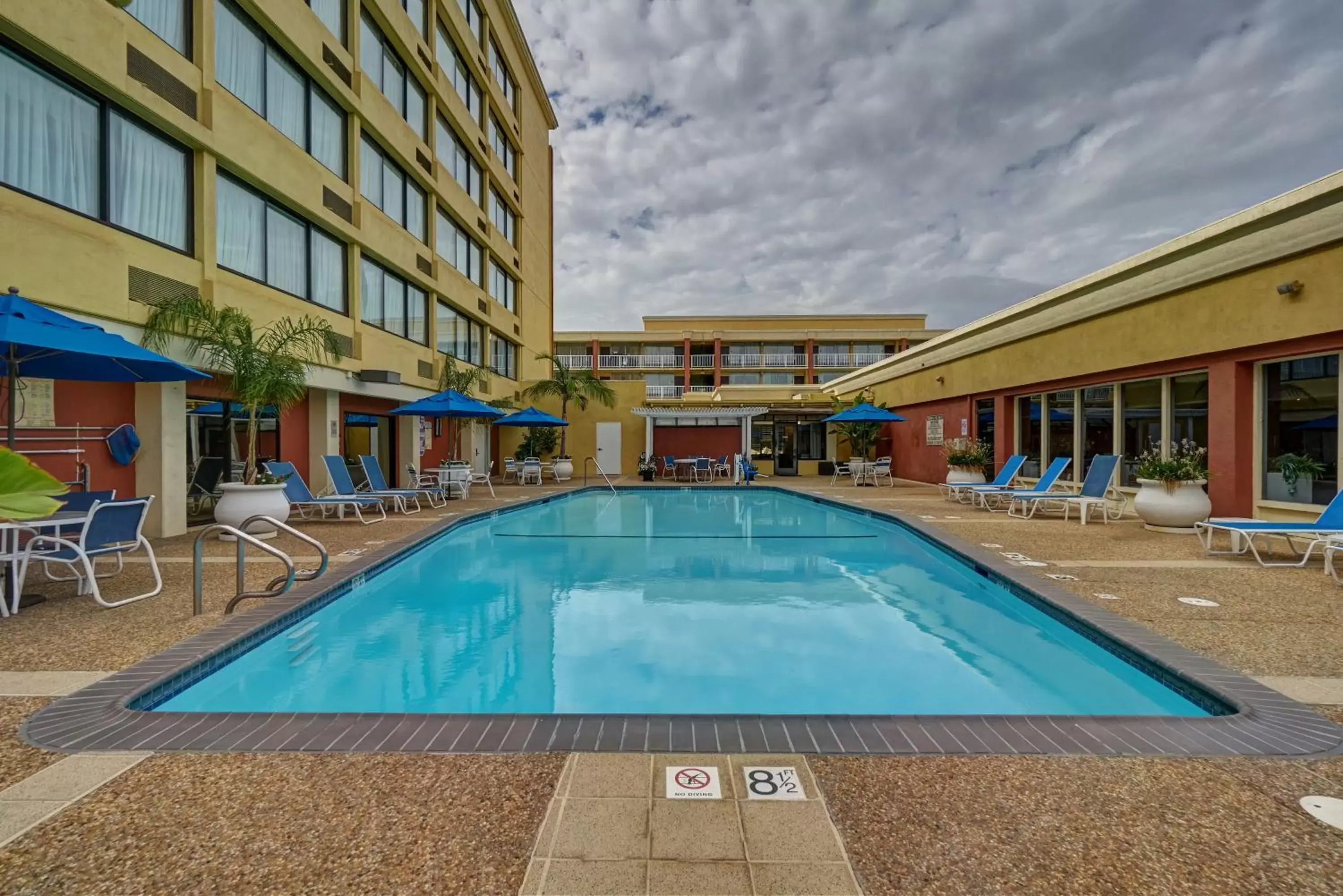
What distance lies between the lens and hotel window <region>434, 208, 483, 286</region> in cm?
1683

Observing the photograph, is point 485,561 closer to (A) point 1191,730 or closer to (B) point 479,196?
(A) point 1191,730

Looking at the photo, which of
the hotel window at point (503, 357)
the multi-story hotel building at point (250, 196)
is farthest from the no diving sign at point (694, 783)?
the hotel window at point (503, 357)

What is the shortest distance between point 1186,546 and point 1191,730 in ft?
19.6

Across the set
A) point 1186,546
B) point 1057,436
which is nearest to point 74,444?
point 1186,546

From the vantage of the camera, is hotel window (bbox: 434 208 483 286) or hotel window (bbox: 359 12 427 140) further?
hotel window (bbox: 434 208 483 286)

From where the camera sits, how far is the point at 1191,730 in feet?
8.87

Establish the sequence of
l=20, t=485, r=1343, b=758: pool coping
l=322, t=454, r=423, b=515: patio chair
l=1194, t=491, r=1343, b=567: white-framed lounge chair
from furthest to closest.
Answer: l=322, t=454, r=423, b=515: patio chair < l=1194, t=491, r=1343, b=567: white-framed lounge chair < l=20, t=485, r=1343, b=758: pool coping

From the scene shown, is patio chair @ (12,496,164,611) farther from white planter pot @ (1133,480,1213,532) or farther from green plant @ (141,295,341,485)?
white planter pot @ (1133,480,1213,532)

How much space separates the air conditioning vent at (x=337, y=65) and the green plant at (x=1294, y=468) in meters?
15.9

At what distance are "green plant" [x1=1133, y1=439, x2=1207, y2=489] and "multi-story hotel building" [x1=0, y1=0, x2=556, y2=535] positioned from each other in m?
10.5

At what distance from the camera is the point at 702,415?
21172 millimetres

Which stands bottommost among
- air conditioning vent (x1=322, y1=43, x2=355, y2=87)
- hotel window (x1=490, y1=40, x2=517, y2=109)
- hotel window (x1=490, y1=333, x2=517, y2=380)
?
hotel window (x1=490, y1=333, x2=517, y2=380)

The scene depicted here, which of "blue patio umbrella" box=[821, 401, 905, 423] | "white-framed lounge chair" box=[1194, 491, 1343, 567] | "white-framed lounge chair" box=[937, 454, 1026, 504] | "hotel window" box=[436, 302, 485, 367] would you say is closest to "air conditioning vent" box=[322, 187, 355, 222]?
"hotel window" box=[436, 302, 485, 367]

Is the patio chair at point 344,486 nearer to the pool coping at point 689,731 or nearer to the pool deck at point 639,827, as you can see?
the pool coping at point 689,731
